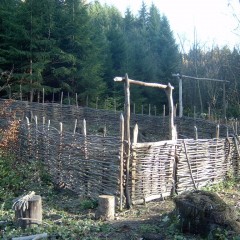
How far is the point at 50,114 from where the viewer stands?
60.3 feet

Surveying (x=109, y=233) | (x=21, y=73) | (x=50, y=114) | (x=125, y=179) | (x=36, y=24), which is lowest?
(x=109, y=233)

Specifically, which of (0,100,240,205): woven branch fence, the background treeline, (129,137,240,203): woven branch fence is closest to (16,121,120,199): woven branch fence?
(0,100,240,205): woven branch fence

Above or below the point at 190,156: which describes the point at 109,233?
below

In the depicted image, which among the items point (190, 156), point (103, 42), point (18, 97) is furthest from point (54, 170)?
point (103, 42)

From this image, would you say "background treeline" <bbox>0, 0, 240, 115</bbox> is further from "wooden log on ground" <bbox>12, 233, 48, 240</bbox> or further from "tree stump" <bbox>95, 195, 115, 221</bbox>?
"wooden log on ground" <bbox>12, 233, 48, 240</bbox>

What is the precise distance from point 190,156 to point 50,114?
37.4ft

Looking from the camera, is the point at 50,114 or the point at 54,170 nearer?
the point at 54,170

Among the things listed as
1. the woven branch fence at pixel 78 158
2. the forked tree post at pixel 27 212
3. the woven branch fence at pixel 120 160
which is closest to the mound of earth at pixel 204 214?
the woven branch fence at pixel 120 160

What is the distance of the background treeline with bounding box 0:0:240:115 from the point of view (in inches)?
Answer: 872

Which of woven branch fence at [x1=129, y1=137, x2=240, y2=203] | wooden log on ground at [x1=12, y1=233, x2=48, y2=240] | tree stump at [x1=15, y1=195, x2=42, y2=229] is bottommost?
wooden log on ground at [x1=12, y1=233, x2=48, y2=240]

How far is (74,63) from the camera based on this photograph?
23266 mm

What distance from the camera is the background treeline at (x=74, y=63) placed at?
22156 millimetres

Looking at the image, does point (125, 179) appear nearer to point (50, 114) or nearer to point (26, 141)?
point (26, 141)

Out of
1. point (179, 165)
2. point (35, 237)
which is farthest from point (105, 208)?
point (179, 165)
